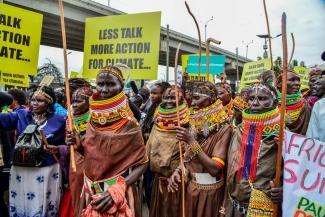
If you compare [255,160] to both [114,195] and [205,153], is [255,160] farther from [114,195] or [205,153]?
[114,195]

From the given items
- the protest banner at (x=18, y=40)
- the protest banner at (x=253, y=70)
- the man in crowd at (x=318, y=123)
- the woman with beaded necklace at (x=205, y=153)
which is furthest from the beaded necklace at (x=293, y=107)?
the protest banner at (x=253, y=70)

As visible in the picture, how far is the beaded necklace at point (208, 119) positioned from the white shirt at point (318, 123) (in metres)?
0.97

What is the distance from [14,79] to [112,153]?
2463mm

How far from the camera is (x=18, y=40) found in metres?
4.42

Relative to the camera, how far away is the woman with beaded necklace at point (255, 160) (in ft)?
8.28

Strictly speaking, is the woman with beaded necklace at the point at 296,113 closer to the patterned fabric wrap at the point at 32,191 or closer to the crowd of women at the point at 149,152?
the crowd of women at the point at 149,152

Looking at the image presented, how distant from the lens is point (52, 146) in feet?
11.6

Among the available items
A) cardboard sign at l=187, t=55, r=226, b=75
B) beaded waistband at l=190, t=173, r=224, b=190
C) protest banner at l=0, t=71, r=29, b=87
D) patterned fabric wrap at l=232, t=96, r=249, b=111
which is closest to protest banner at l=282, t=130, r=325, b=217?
beaded waistband at l=190, t=173, r=224, b=190

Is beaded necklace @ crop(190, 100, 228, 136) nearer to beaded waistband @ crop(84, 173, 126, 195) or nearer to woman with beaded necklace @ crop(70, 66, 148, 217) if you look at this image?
woman with beaded necklace @ crop(70, 66, 148, 217)

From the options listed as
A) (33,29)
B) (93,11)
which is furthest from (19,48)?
(93,11)

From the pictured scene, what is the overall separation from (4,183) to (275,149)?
336 centimetres

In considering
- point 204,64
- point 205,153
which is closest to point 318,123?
point 205,153

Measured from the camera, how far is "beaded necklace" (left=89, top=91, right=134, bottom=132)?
2.66 meters

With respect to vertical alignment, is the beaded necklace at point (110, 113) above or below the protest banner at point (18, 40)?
below
